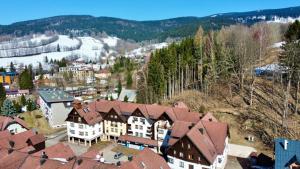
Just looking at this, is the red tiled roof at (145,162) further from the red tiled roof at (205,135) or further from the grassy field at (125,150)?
the grassy field at (125,150)

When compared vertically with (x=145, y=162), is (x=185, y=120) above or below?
above

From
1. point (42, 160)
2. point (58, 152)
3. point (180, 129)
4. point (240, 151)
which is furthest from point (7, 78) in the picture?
point (240, 151)

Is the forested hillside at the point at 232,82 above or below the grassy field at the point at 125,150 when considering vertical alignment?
above

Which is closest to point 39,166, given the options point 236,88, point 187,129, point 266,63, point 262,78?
point 187,129

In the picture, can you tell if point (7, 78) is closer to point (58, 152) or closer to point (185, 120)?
point (58, 152)

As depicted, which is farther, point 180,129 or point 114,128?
point 114,128

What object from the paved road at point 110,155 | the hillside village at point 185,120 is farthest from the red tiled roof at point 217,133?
the paved road at point 110,155

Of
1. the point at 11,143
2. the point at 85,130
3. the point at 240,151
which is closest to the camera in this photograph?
the point at 11,143

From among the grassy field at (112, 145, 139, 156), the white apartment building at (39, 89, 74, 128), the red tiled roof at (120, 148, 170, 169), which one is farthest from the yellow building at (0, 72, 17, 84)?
the red tiled roof at (120, 148, 170, 169)
